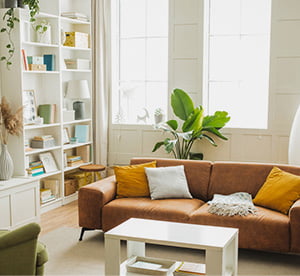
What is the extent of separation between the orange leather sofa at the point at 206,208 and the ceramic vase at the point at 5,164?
92 centimetres

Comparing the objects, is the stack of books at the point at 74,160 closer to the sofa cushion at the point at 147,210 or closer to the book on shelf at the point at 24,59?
the book on shelf at the point at 24,59

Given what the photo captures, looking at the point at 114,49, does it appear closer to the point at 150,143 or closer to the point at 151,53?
the point at 151,53

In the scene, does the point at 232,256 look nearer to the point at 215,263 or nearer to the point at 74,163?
the point at 215,263

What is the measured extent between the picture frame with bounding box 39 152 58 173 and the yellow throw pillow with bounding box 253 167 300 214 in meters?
2.61

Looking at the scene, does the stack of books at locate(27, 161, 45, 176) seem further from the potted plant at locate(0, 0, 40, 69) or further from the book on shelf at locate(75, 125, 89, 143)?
the potted plant at locate(0, 0, 40, 69)

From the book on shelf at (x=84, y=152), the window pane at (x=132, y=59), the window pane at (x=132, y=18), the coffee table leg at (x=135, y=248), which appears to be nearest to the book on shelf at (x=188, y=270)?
the coffee table leg at (x=135, y=248)

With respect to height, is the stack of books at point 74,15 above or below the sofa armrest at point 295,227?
above

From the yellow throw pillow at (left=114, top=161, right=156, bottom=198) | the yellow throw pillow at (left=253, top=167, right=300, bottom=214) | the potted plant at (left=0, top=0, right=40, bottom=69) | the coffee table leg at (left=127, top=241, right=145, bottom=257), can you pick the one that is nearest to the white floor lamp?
the yellow throw pillow at (left=253, top=167, right=300, bottom=214)

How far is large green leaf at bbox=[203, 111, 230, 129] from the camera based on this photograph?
5898mm

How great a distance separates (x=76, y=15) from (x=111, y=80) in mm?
1049

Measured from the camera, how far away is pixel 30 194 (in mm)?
5047

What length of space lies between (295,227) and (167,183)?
1.29m

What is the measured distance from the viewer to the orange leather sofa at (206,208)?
3.92m

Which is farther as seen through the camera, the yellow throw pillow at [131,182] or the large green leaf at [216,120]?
the large green leaf at [216,120]
